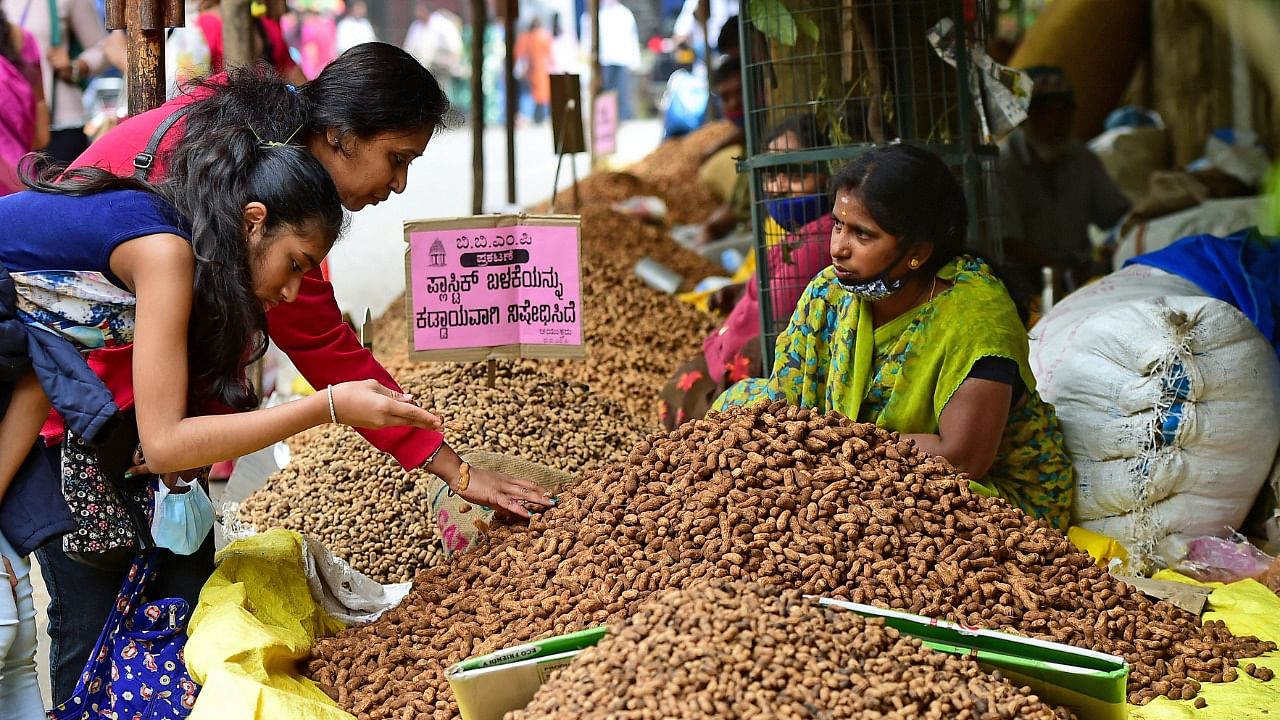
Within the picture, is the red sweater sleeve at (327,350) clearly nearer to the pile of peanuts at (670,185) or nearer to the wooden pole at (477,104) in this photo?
the wooden pole at (477,104)

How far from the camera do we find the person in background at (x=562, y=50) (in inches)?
601

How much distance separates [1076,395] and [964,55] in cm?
93

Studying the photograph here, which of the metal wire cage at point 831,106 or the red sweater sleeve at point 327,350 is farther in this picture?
Result: the metal wire cage at point 831,106

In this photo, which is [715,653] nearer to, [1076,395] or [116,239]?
[116,239]

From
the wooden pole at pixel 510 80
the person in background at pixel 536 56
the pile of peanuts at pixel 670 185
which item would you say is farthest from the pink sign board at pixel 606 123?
the person in background at pixel 536 56

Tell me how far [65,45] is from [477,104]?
1.70 meters

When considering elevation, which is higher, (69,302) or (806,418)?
(69,302)

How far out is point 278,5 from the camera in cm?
481

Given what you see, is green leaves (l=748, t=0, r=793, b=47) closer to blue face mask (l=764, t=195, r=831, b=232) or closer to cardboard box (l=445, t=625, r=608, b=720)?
blue face mask (l=764, t=195, r=831, b=232)

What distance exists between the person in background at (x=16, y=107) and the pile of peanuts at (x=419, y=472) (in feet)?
4.57

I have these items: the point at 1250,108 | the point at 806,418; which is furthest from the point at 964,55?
the point at 1250,108

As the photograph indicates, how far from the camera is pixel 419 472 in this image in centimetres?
293

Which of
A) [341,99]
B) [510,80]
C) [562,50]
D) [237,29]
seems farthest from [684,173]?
[562,50]

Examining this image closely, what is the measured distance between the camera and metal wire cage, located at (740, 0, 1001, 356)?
3.20 metres
